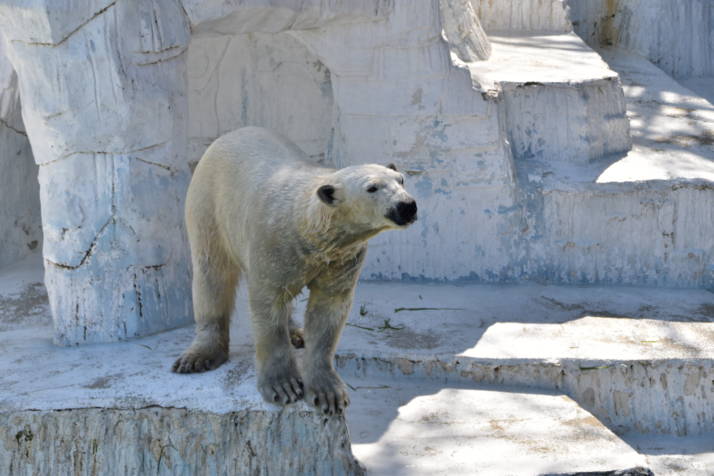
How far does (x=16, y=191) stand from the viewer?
6.31 m

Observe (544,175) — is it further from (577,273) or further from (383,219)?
(383,219)

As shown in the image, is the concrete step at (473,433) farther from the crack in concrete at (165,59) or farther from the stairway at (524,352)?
the crack in concrete at (165,59)

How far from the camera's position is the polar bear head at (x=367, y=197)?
3393 mm

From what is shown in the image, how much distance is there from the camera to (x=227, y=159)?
423cm

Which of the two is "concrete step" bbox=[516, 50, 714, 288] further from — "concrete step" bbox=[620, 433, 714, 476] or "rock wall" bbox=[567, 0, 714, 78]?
"rock wall" bbox=[567, 0, 714, 78]

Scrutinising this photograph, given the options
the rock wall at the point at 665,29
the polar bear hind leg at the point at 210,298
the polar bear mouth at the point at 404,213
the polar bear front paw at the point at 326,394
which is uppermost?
the rock wall at the point at 665,29

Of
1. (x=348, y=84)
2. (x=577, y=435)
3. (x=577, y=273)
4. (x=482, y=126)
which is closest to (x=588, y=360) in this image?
(x=577, y=435)

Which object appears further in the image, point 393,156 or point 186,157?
point 393,156

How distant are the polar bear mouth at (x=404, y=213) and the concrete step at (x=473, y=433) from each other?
1.22 m

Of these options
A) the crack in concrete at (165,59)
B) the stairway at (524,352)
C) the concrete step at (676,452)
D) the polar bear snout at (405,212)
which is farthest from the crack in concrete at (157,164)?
the concrete step at (676,452)

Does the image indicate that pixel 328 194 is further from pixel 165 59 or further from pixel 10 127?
pixel 10 127

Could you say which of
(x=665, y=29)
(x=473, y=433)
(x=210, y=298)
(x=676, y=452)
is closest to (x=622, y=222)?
(x=676, y=452)

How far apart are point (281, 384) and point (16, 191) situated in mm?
3140

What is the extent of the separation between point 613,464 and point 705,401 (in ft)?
3.79
